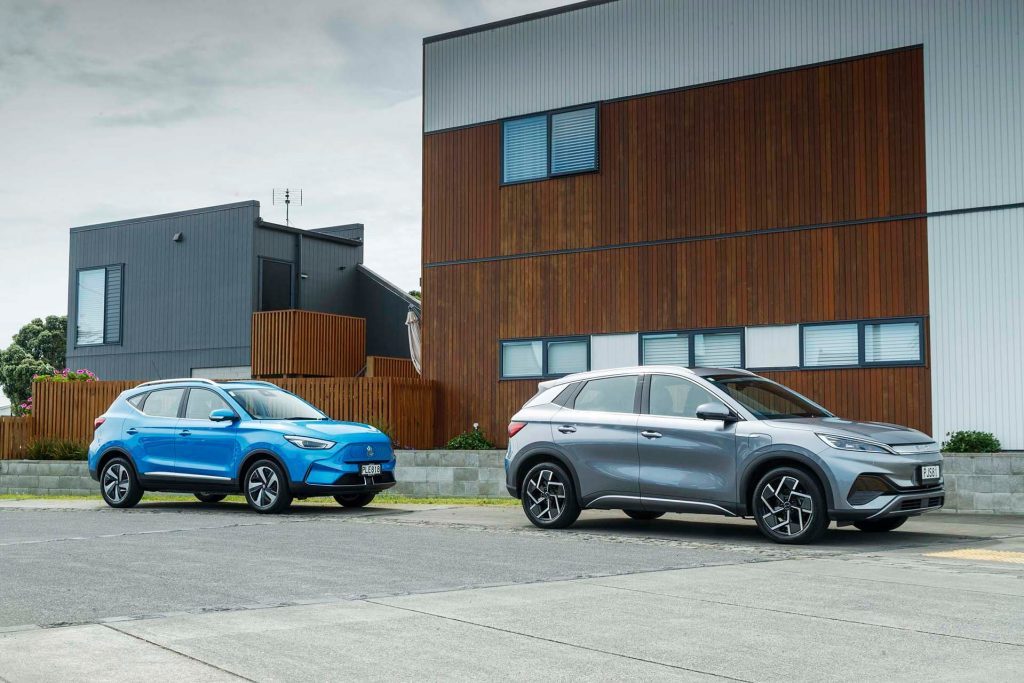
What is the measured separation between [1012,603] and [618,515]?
7.51m

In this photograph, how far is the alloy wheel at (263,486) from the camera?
1498 centimetres

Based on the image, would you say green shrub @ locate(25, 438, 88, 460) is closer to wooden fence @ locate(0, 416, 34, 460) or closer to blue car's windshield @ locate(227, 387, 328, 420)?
wooden fence @ locate(0, 416, 34, 460)

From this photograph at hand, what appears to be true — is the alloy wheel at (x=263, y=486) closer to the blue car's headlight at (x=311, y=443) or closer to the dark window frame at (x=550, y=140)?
the blue car's headlight at (x=311, y=443)

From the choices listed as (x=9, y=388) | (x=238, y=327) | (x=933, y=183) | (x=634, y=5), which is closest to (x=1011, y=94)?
(x=933, y=183)

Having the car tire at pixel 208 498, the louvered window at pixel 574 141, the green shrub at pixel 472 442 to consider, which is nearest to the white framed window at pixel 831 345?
the louvered window at pixel 574 141

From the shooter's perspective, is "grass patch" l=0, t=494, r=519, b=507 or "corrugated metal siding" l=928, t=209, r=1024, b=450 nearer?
"corrugated metal siding" l=928, t=209, r=1024, b=450

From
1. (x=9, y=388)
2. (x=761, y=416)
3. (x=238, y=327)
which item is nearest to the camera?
(x=761, y=416)

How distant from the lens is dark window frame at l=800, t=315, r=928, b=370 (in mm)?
17141

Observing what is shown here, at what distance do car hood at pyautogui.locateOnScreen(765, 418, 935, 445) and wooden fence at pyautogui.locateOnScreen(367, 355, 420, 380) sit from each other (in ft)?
→ 58.6

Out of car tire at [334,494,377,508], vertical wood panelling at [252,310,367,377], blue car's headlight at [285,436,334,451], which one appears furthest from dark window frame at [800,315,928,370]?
vertical wood panelling at [252,310,367,377]

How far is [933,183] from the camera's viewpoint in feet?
56.6

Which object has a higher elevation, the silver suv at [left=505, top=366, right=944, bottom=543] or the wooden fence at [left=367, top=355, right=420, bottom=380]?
the wooden fence at [left=367, top=355, right=420, bottom=380]

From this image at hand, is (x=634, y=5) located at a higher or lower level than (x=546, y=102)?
higher

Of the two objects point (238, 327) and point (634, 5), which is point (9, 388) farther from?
point (634, 5)
